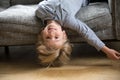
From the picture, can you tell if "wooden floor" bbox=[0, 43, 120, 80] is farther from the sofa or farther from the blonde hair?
the sofa

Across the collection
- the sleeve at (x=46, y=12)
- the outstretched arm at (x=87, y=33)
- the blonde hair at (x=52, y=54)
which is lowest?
the blonde hair at (x=52, y=54)

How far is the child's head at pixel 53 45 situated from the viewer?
196 cm

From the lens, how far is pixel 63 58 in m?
2.04

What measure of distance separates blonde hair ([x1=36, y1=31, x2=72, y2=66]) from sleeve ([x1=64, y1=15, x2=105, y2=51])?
0.13m

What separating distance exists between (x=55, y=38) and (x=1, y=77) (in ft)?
1.59

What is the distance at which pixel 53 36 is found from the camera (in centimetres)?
195

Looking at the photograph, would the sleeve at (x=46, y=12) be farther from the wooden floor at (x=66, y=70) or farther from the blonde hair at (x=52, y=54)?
the wooden floor at (x=66, y=70)

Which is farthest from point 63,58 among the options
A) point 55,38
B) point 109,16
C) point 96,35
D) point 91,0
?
point 91,0

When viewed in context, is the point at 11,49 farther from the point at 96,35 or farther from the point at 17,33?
the point at 96,35

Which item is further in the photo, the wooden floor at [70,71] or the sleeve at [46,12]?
the sleeve at [46,12]

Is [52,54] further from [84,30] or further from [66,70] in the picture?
[84,30]

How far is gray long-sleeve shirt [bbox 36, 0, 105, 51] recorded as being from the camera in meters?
2.00

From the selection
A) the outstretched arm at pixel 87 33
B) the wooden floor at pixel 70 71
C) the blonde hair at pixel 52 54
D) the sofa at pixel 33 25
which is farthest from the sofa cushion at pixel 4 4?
the outstretched arm at pixel 87 33

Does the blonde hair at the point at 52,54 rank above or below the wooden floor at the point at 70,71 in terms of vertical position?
above
